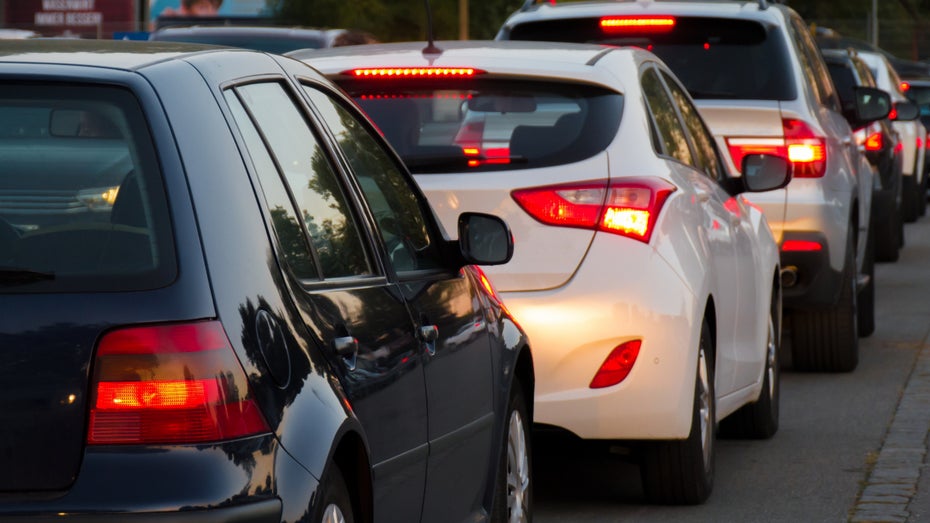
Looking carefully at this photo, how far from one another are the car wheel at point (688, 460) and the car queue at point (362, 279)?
1cm

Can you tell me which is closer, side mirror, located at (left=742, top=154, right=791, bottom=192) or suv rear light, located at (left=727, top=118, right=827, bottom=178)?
side mirror, located at (left=742, top=154, right=791, bottom=192)

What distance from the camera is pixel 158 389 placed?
3451 mm

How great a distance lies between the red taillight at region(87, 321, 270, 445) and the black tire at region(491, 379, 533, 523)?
1.97 metres

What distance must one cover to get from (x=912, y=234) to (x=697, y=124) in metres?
15.4

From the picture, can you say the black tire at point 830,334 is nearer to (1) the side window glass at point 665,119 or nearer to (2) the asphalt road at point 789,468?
(2) the asphalt road at point 789,468

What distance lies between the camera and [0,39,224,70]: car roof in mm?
3785

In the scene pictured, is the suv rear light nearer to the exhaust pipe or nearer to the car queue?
the exhaust pipe

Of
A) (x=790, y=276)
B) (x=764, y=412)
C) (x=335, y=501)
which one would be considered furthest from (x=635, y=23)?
(x=335, y=501)

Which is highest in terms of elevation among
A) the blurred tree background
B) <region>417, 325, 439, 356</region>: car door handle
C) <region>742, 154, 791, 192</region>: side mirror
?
<region>417, 325, 439, 356</region>: car door handle

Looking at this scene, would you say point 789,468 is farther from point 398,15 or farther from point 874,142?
point 398,15

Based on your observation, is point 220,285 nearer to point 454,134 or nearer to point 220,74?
point 220,74

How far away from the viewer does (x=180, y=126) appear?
3678 mm

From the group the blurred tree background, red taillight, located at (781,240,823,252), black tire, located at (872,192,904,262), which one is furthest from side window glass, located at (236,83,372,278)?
the blurred tree background

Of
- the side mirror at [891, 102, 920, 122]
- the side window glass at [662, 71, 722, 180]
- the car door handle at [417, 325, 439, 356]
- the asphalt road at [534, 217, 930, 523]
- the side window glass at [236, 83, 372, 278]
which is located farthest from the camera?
the side mirror at [891, 102, 920, 122]
